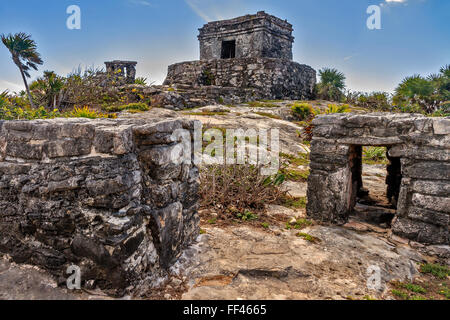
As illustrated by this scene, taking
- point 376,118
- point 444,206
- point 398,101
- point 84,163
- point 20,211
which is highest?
point 398,101

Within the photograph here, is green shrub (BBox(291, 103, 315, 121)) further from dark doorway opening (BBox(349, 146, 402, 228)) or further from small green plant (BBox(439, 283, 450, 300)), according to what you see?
small green plant (BBox(439, 283, 450, 300))

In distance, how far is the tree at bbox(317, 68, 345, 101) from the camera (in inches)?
663

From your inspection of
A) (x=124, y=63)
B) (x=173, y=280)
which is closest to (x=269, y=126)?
(x=173, y=280)

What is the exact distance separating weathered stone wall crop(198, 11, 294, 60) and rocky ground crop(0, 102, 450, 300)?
1264 cm

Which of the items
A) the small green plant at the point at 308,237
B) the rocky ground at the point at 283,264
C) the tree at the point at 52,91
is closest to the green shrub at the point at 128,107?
the tree at the point at 52,91

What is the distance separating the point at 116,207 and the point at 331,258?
2391 millimetres

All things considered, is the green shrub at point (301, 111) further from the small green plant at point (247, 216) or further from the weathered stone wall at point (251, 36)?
the small green plant at point (247, 216)

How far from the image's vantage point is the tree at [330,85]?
1683 cm

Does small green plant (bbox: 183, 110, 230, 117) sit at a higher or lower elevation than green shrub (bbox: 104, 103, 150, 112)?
lower

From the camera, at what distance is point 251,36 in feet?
51.2

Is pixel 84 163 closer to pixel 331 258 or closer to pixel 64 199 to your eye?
pixel 64 199

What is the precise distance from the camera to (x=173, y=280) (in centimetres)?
262

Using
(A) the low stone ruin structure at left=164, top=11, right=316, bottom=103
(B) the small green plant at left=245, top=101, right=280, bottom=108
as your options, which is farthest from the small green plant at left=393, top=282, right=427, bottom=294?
(A) the low stone ruin structure at left=164, top=11, right=316, bottom=103

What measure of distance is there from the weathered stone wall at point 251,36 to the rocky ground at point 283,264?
12.6 meters
